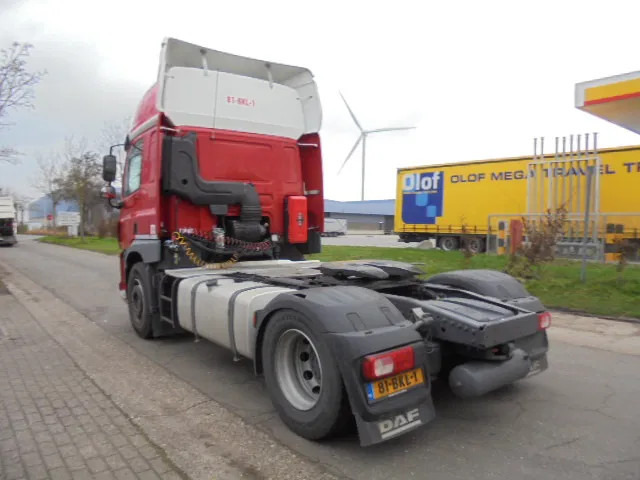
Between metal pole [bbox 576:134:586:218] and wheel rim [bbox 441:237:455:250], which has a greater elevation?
metal pole [bbox 576:134:586:218]

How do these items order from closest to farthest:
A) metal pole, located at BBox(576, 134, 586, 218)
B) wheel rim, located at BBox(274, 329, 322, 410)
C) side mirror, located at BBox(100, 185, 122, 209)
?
wheel rim, located at BBox(274, 329, 322, 410)
side mirror, located at BBox(100, 185, 122, 209)
metal pole, located at BBox(576, 134, 586, 218)

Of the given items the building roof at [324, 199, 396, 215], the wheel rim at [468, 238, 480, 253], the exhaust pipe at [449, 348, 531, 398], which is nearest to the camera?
the exhaust pipe at [449, 348, 531, 398]

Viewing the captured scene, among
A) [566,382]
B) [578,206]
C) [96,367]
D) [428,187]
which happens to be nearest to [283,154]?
[96,367]

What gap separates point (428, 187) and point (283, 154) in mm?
17130

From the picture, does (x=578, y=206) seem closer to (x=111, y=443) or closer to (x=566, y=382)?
(x=566, y=382)

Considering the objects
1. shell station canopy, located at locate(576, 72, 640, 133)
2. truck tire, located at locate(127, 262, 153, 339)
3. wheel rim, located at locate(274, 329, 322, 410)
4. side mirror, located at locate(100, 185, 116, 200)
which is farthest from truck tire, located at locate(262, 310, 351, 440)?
shell station canopy, located at locate(576, 72, 640, 133)

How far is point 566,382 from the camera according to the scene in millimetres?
4656

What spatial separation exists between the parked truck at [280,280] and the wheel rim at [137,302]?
0.03 meters

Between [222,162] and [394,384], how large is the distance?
395 cm

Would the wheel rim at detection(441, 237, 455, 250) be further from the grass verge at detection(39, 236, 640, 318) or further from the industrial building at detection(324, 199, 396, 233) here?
the industrial building at detection(324, 199, 396, 233)

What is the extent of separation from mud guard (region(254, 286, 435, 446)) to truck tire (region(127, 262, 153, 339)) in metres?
3.26

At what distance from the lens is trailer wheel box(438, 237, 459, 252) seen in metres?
22.1

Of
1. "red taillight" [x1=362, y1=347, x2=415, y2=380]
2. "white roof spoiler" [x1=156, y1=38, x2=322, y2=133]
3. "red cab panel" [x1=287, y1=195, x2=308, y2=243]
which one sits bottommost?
"red taillight" [x1=362, y1=347, x2=415, y2=380]

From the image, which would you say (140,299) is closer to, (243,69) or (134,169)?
(134,169)
